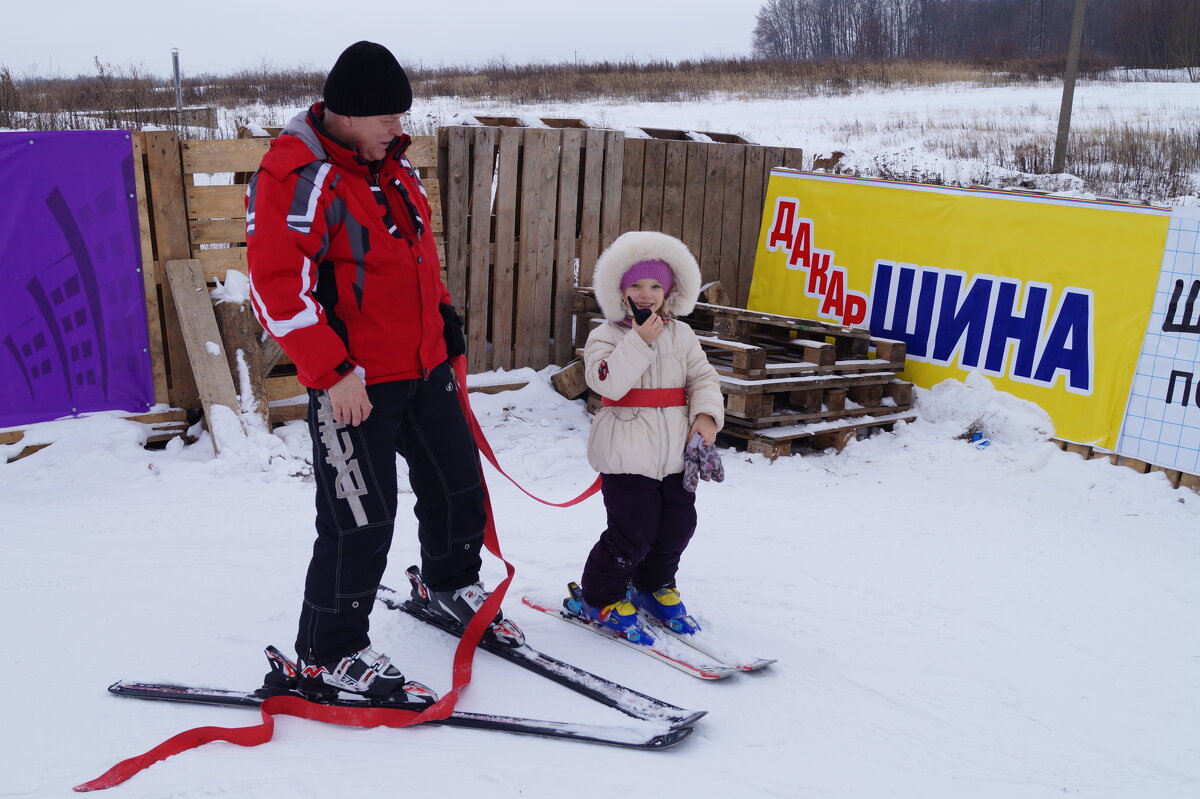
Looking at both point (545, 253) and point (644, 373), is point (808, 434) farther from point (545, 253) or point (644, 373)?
point (644, 373)

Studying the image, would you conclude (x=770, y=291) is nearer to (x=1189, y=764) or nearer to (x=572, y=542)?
(x=572, y=542)

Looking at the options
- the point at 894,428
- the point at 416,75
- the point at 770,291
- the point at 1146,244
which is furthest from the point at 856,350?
the point at 416,75

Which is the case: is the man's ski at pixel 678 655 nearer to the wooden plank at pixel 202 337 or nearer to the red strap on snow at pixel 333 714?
the red strap on snow at pixel 333 714

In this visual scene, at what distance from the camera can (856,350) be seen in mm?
7109

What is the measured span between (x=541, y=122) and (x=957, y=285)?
3729mm

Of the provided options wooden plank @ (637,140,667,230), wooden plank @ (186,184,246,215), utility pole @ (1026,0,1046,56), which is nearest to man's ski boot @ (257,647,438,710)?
wooden plank @ (186,184,246,215)

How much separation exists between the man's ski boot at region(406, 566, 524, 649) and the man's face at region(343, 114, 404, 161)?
1.69 m

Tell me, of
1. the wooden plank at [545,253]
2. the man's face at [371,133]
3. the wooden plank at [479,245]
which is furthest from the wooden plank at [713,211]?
the man's face at [371,133]

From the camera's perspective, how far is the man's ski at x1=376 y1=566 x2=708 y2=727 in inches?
123

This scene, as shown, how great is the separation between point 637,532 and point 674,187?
5.34m

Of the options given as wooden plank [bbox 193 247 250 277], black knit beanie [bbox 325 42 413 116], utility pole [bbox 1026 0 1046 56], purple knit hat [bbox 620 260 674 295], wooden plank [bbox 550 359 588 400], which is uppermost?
utility pole [bbox 1026 0 1046 56]

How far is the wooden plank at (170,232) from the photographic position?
5.99m

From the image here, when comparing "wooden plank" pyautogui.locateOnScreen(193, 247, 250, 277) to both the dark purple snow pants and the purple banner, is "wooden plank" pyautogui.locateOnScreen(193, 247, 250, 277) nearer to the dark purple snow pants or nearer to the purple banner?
the purple banner

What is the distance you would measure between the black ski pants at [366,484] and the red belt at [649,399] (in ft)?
2.09
